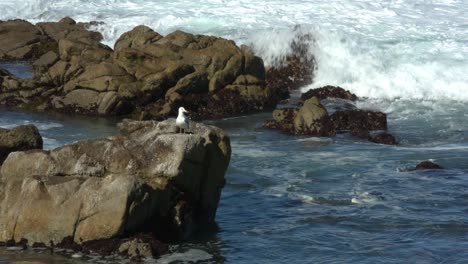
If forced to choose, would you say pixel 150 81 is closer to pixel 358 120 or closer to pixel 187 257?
pixel 358 120

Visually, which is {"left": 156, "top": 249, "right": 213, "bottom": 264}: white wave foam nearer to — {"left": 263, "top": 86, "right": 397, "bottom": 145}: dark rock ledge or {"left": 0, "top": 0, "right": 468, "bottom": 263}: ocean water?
{"left": 0, "top": 0, "right": 468, "bottom": 263}: ocean water

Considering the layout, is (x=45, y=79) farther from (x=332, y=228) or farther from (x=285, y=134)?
(x=332, y=228)

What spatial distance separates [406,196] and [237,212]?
3585 millimetres

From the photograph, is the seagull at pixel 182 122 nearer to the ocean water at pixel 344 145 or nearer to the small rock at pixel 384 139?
the ocean water at pixel 344 145

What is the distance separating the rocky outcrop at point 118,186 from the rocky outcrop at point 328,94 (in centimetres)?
1266

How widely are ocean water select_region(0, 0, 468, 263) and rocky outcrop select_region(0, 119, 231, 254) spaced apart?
510mm

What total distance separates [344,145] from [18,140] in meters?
9.23

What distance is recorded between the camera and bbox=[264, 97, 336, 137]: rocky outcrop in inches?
932

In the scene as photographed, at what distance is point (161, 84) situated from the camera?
26406 mm

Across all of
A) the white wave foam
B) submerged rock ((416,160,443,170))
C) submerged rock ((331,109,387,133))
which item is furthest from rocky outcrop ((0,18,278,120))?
the white wave foam

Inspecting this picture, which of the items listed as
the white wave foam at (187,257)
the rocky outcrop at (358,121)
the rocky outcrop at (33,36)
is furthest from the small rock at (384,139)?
the rocky outcrop at (33,36)

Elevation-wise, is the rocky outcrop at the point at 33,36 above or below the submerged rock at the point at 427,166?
above

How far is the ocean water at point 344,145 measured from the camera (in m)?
15.1

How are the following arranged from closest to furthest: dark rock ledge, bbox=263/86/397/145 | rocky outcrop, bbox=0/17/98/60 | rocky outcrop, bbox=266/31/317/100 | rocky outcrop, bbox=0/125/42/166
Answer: rocky outcrop, bbox=0/125/42/166 < dark rock ledge, bbox=263/86/397/145 < rocky outcrop, bbox=266/31/317/100 < rocky outcrop, bbox=0/17/98/60
